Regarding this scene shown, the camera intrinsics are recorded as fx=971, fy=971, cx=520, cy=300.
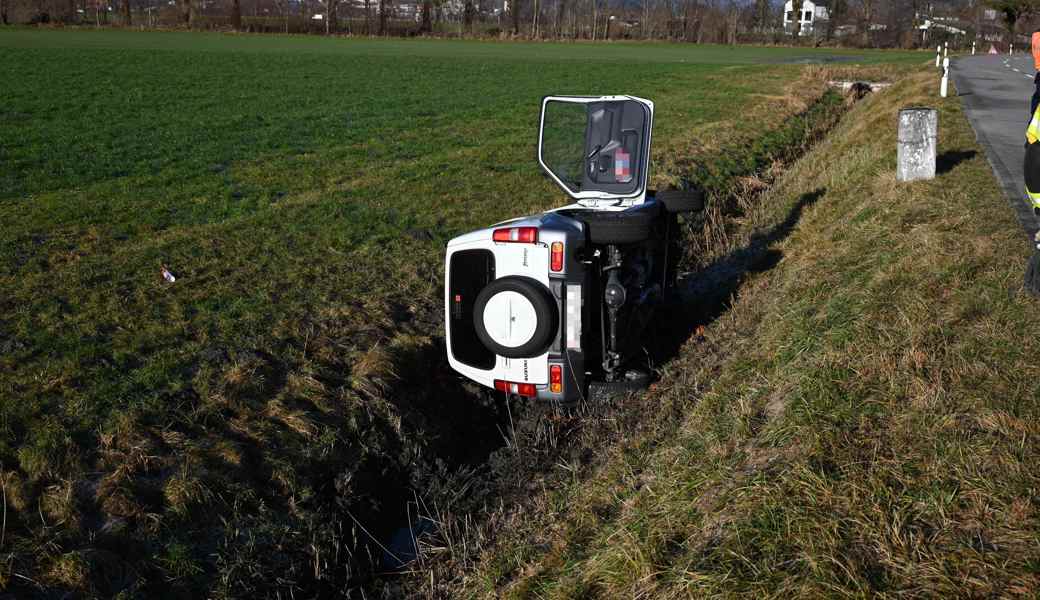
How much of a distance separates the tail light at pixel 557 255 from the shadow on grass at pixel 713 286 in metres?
2.12

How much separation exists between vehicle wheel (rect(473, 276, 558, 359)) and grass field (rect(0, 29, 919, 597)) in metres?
1.14

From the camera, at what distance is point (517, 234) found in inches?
253

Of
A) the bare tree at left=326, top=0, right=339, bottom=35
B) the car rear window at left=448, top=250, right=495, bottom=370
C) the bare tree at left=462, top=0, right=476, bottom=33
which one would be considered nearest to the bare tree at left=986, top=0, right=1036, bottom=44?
the bare tree at left=462, top=0, right=476, bottom=33

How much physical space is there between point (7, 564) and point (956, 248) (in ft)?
24.9

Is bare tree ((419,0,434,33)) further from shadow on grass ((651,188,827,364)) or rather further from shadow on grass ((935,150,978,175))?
shadow on grass ((651,188,827,364))

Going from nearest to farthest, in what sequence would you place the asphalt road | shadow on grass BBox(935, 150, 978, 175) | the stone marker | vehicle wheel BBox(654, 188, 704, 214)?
vehicle wheel BBox(654, 188, 704, 214), the asphalt road, the stone marker, shadow on grass BBox(935, 150, 978, 175)

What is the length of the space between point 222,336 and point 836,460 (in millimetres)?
4958

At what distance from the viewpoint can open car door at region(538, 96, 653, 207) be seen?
23.8 ft

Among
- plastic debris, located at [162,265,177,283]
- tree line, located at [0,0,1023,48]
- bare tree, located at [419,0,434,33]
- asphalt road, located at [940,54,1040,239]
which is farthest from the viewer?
bare tree, located at [419,0,434,33]

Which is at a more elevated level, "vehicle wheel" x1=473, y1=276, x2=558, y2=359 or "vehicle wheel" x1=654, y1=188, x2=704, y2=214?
"vehicle wheel" x1=654, y1=188, x2=704, y2=214

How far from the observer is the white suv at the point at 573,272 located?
20.9 ft

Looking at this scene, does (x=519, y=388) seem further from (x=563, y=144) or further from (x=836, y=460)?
(x=836, y=460)

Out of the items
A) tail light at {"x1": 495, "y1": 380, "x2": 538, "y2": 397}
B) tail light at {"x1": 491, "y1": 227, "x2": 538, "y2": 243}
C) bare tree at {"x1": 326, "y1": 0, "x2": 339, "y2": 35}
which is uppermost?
bare tree at {"x1": 326, "y1": 0, "x2": 339, "y2": 35}

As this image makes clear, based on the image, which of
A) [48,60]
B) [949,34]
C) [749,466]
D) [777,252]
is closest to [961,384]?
[749,466]
